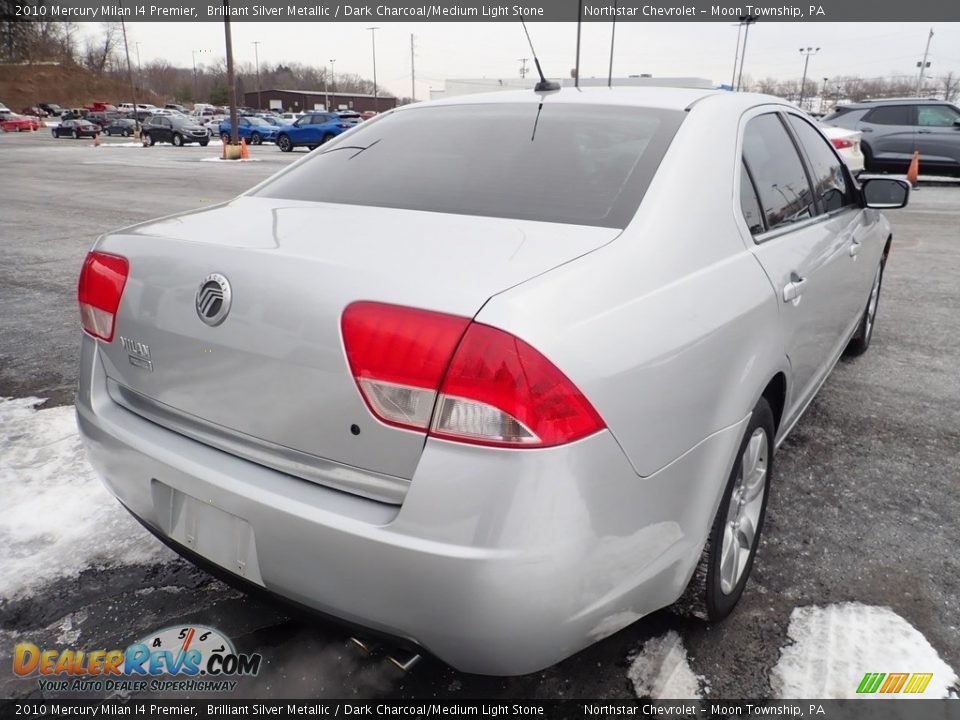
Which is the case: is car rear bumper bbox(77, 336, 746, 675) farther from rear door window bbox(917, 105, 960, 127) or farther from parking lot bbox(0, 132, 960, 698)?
rear door window bbox(917, 105, 960, 127)

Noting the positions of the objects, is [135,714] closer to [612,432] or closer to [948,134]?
[612,432]

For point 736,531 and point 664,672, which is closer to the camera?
point 664,672

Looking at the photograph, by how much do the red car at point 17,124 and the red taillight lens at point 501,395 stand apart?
59679mm

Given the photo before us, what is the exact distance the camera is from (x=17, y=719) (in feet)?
6.17

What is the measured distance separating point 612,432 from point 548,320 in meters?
0.27

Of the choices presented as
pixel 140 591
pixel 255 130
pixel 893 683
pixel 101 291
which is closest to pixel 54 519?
pixel 140 591

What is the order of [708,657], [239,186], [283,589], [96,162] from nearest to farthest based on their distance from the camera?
[283,589]
[708,657]
[239,186]
[96,162]

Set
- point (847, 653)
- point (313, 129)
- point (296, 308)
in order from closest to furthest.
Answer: point (296, 308), point (847, 653), point (313, 129)

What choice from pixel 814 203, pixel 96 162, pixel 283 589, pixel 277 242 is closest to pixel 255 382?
pixel 277 242

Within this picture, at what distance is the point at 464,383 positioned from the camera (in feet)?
4.65

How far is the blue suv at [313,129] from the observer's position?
29344mm

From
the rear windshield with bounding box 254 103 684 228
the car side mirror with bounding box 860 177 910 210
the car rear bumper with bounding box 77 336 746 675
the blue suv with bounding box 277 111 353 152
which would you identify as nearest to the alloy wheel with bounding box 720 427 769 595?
the car rear bumper with bounding box 77 336 746 675

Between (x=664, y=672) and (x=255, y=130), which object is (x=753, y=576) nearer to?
(x=664, y=672)

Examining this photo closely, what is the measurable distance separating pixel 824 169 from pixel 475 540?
2742 millimetres
